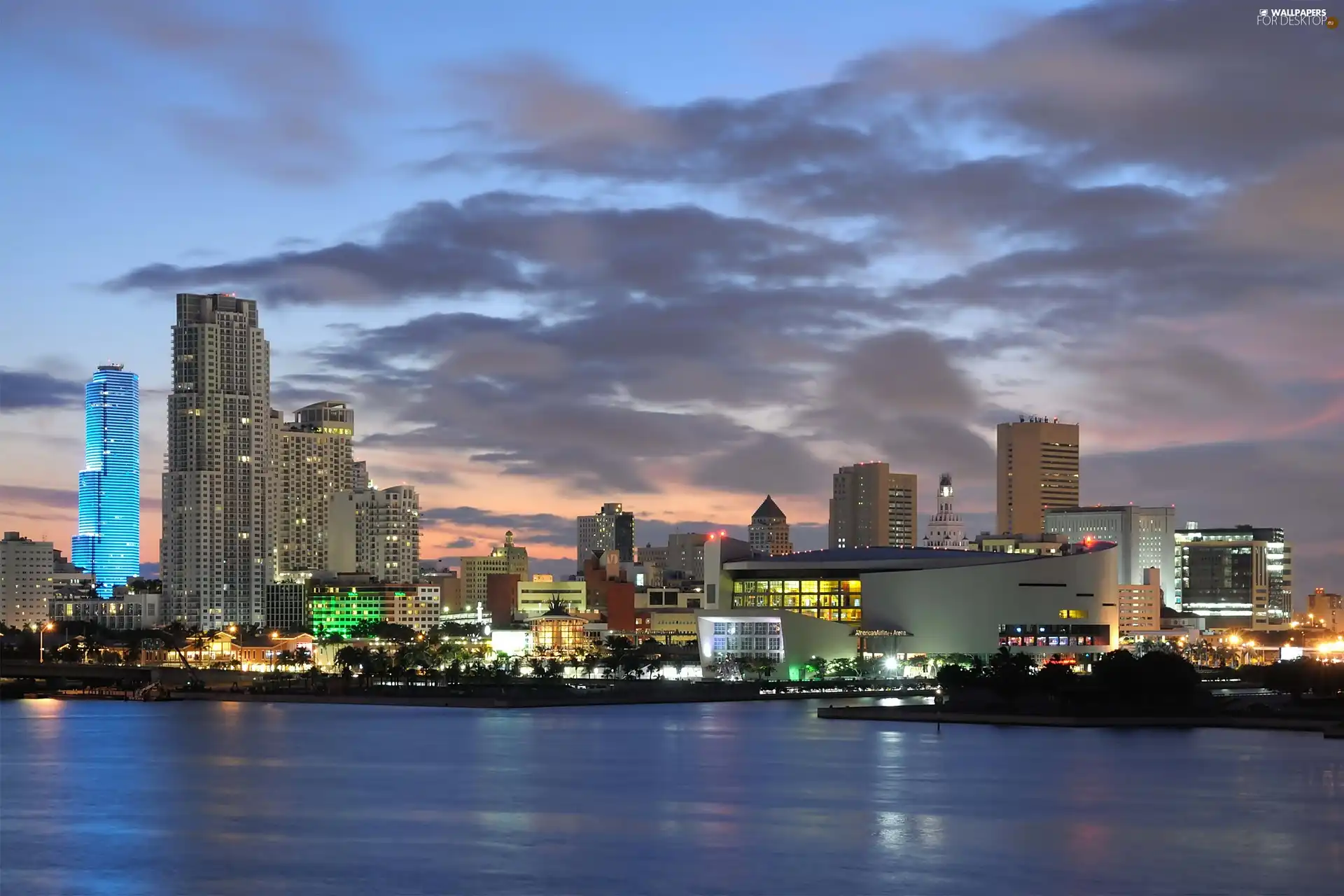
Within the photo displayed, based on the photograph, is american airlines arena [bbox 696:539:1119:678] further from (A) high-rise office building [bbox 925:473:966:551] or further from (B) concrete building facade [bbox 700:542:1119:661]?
(A) high-rise office building [bbox 925:473:966:551]

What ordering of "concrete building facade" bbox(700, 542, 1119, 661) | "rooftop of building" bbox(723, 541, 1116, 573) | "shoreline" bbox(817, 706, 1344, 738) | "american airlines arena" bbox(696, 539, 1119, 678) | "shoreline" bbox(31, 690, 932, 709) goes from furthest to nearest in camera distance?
1. "rooftop of building" bbox(723, 541, 1116, 573)
2. "concrete building facade" bbox(700, 542, 1119, 661)
3. "american airlines arena" bbox(696, 539, 1119, 678)
4. "shoreline" bbox(31, 690, 932, 709)
5. "shoreline" bbox(817, 706, 1344, 738)

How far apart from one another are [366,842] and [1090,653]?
101 metres

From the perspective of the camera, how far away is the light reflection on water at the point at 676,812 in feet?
132

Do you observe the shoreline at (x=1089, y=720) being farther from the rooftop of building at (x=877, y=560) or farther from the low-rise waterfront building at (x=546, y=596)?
the low-rise waterfront building at (x=546, y=596)

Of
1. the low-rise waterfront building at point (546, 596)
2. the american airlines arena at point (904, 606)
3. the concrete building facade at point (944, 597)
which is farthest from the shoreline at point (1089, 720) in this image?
the low-rise waterfront building at point (546, 596)

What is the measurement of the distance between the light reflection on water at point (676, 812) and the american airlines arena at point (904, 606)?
4812 cm

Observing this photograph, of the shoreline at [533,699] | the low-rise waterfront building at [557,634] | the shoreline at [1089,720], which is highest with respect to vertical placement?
the low-rise waterfront building at [557,634]

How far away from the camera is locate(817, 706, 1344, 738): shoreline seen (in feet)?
279

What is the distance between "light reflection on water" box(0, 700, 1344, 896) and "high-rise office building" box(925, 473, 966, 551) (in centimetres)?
10393

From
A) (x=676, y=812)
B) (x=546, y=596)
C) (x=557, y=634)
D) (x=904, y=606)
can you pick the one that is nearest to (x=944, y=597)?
(x=904, y=606)

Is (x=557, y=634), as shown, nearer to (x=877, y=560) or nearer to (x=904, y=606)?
(x=877, y=560)

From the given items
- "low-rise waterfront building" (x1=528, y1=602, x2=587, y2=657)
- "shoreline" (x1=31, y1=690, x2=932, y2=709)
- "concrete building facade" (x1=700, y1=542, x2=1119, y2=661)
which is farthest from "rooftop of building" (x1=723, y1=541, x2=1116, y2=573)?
"low-rise waterfront building" (x1=528, y1=602, x2=587, y2=657)

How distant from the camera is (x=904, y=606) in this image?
136 m

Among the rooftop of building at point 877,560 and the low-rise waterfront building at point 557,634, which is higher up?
the rooftop of building at point 877,560
